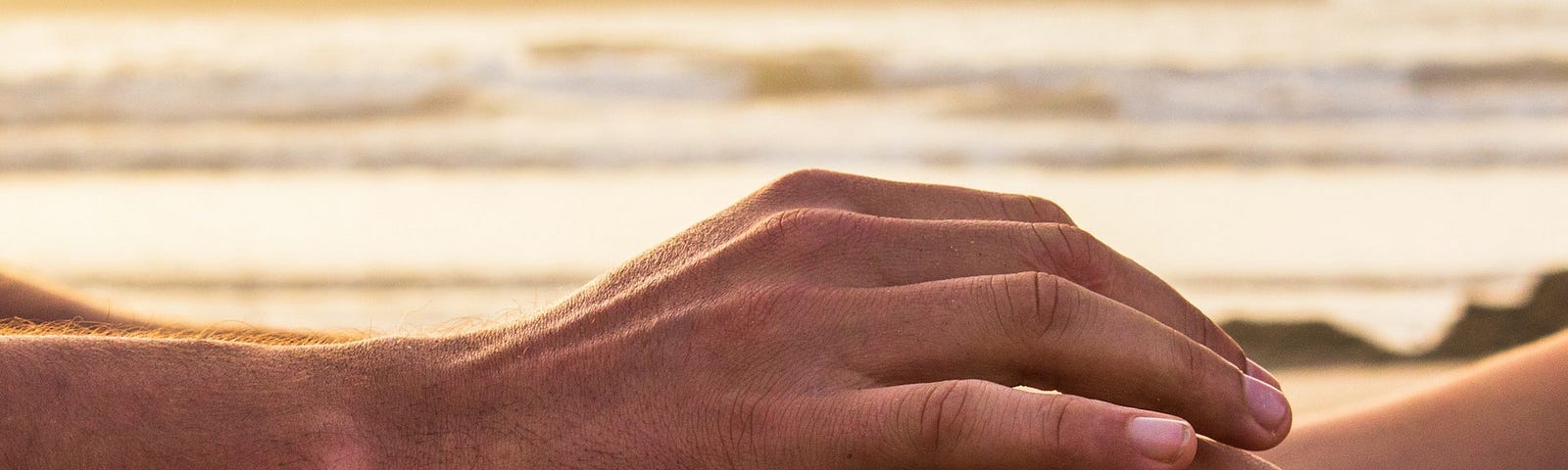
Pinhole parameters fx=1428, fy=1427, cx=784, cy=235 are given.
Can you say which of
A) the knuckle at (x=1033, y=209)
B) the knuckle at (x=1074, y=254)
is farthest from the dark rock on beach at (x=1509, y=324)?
the knuckle at (x=1074, y=254)

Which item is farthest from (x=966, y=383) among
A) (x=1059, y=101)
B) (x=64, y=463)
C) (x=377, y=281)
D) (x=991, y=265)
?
A: (x=1059, y=101)

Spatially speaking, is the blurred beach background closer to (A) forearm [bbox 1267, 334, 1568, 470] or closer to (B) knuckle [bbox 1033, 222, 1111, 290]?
(A) forearm [bbox 1267, 334, 1568, 470]

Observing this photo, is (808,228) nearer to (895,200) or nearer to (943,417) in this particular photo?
(895,200)

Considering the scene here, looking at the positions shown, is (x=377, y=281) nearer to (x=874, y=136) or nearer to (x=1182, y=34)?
(x=874, y=136)

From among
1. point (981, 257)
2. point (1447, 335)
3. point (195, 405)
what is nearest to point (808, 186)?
point (981, 257)

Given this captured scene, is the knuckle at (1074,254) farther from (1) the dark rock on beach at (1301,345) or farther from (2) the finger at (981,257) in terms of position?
(1) the dark rock on beach at (1301,345)
